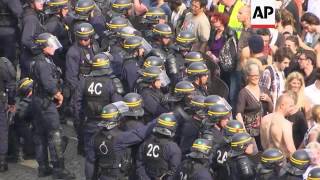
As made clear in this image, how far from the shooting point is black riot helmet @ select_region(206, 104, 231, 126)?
1600 centimetres

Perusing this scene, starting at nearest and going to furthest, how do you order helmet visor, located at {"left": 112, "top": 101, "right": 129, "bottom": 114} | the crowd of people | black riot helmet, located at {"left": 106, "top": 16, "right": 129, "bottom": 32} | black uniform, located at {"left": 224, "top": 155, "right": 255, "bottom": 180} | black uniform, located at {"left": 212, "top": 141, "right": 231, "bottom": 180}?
black uniform, located at {"left": 224, "top": 155, "right": 255, "bottom": 180}, black uniform, located at {"left": 212, "top": 141, "right": 231, "bottom": 180}, the crowd of people, helmet visor, located at {"left": 112, "top": 101, "right": 129, "bottom": 114}, black riot helmet, located at {"left": 106, "top": 16, "right": 129, "bottom": 32}

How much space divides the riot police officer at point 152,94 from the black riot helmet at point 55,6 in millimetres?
3425

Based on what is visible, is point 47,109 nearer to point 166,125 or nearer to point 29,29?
point 29,29

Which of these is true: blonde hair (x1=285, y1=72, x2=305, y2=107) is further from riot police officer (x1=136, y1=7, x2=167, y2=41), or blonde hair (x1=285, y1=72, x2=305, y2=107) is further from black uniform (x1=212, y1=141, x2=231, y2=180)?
riot police officer (x1=136, y1=7, x2=167, y2=41)

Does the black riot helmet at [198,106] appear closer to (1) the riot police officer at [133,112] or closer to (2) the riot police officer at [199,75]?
(1) the riot police officer at [133,112]

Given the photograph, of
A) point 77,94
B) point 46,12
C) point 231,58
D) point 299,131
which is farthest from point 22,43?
point 299,131

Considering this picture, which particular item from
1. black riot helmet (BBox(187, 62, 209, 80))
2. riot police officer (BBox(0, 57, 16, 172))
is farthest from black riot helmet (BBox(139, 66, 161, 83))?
riot police officer (BBox(0, 57, 16, 172))

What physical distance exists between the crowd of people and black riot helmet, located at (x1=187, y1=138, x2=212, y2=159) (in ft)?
0.09

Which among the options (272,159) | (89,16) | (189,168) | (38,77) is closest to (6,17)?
(89,16)

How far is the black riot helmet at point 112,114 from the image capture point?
52.3 feet

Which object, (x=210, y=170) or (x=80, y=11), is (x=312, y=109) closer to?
(x=210, y=170)

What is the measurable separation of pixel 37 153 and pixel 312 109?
477 cm

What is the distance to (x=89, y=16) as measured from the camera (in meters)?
20.3

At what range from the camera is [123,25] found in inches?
770
